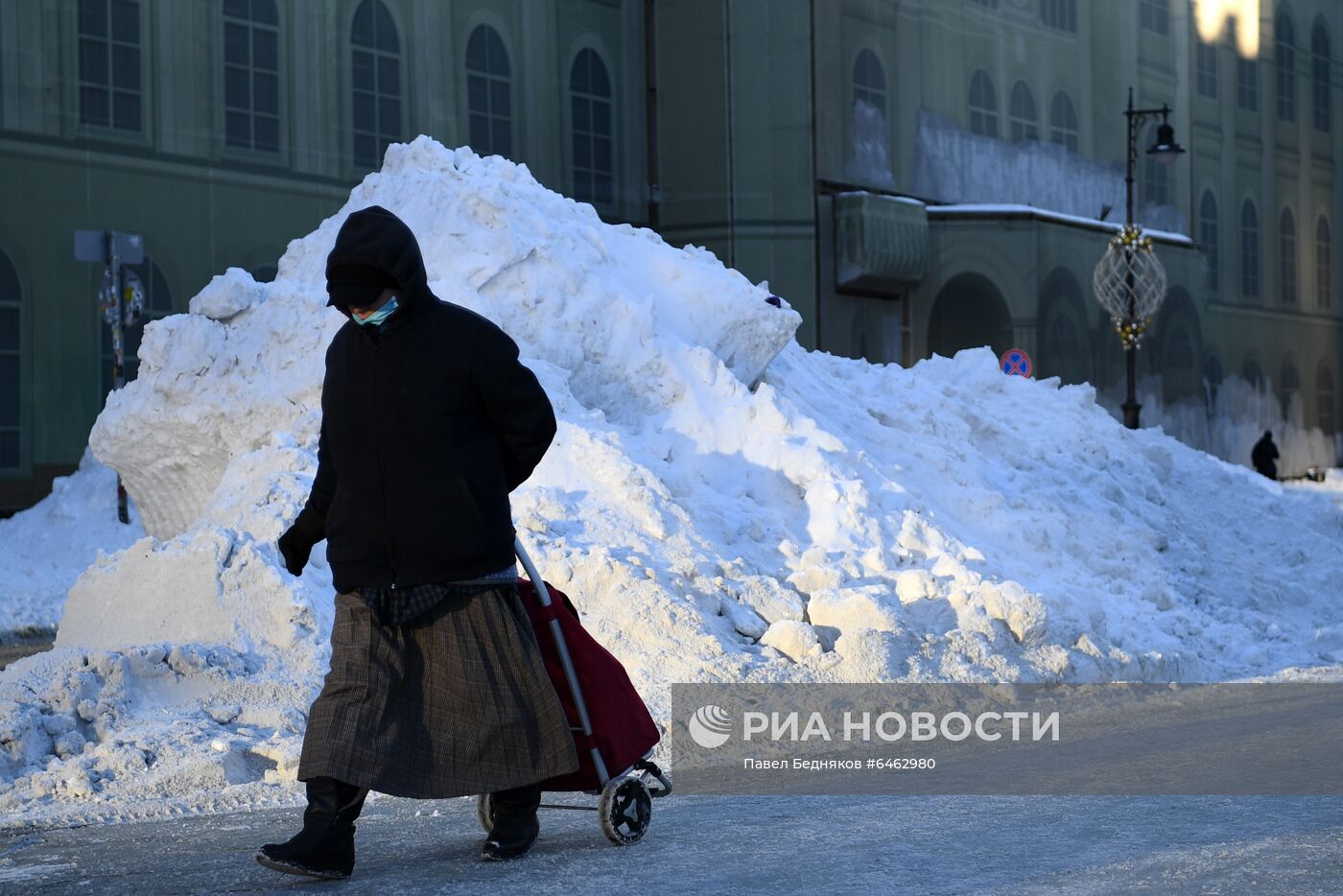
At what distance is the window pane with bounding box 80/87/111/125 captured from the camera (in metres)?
21.0

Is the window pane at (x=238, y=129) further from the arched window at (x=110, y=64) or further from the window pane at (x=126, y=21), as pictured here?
the window pane at (x=126, y=21)

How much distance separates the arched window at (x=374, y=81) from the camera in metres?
24.4

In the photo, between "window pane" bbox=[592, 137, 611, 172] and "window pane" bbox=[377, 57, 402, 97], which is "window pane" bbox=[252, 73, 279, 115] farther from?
"window pane" bbox=[592, 137, 611, 172]

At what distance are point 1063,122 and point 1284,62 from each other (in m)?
11.8

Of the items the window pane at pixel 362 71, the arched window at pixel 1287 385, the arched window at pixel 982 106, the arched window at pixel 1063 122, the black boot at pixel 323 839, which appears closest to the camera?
the black boot at pixel 323 839

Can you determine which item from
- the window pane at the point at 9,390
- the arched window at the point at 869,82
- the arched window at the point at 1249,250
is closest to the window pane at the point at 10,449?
the window pane at the point at 9,390

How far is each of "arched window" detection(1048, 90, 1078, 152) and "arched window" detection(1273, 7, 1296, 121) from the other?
10683 millimetres

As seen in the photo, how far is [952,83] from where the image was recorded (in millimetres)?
32750

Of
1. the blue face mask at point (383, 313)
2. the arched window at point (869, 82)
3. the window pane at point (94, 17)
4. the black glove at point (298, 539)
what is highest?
the arched window at point (869, 82)

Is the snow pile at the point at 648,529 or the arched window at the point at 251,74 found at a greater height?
the arched window at the point at 251,74

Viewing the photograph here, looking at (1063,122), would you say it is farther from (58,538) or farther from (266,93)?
(58,538)

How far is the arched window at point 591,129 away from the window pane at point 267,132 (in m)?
5.69

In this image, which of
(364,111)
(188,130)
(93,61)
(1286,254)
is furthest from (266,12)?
(1286,254)

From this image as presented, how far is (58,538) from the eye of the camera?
18594 mm
